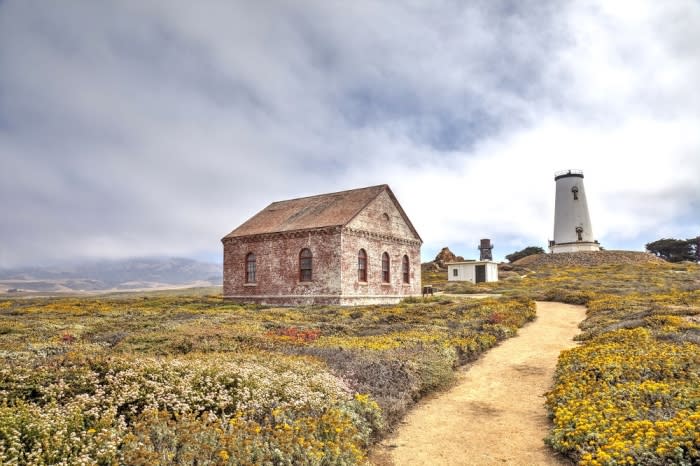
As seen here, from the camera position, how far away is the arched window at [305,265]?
3309 cm

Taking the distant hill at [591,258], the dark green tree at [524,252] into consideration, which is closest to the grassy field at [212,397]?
the distant hill at [591,258]

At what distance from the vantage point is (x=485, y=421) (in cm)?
918

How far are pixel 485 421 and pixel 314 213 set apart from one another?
91.9ft

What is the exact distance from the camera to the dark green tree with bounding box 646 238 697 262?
317ft

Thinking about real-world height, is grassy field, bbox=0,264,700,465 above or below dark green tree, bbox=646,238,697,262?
below

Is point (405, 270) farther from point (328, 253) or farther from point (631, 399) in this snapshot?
point (631, 399)

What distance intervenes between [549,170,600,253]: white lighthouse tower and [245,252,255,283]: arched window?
61.2 metres

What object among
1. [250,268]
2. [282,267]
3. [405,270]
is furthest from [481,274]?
Answer: [250,268]

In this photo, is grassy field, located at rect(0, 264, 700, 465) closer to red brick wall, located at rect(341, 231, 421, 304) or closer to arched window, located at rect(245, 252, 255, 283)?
red brick wall, located at rect(341, 231, 421, 304)

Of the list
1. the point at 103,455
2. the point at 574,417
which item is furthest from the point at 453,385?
the point at 103,455

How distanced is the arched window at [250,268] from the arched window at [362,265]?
889 cm

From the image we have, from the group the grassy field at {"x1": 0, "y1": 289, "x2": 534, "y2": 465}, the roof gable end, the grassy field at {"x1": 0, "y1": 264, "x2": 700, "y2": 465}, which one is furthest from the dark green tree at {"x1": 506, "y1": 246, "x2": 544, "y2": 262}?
the grassy field at {"x1": 0, "y1": 289, "x2": 534, "y2": 465}

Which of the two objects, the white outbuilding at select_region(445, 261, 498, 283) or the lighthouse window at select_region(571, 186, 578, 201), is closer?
the white outbuilding at select_region(445, 261, 498, 283)

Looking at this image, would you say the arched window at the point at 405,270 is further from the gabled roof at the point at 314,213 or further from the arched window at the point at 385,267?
the gabled roof at the point at 314,213
